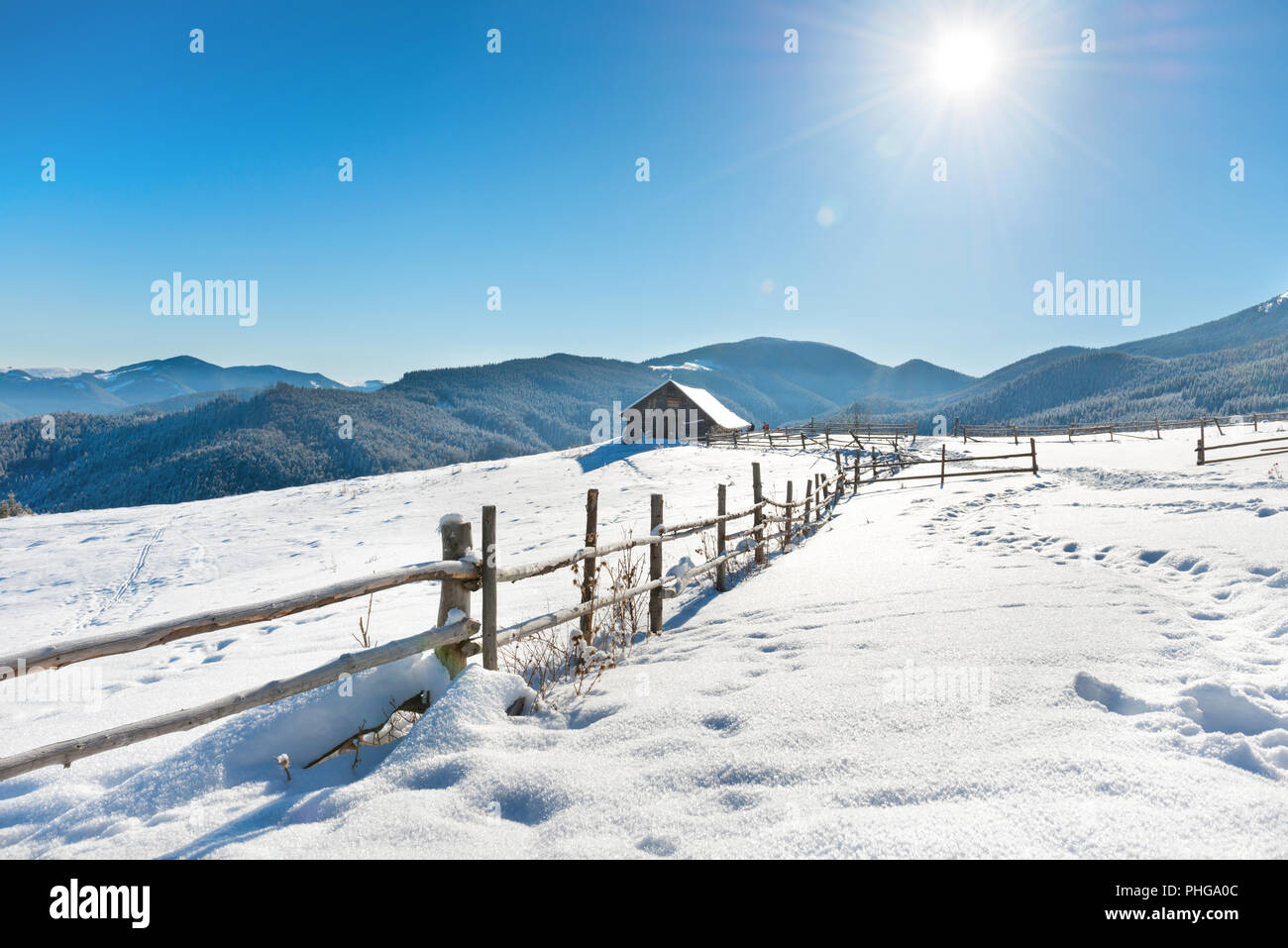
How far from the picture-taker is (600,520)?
14.3 meters

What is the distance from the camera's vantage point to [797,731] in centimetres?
313

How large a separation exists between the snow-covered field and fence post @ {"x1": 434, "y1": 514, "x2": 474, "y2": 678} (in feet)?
0.40

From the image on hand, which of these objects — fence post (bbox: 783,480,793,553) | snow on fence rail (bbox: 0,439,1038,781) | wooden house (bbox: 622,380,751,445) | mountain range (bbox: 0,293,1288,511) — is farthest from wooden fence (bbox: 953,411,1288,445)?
snow on fence rail (bbox: 0,439,1038,781)

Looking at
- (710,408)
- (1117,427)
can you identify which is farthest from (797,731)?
(1117,427)

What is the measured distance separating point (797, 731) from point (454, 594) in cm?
238

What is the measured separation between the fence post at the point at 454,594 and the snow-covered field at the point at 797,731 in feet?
0.40

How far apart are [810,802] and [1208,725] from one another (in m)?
2.27

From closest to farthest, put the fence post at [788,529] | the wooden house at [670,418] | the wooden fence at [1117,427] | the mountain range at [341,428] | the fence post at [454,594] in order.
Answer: the fence post at [454,594] < the fence post at [788,529] < the wooden house at [670,418] < the wooden fence at [1117,427] < the mountain range at [341,428]

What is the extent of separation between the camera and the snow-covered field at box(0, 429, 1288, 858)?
2293 mm

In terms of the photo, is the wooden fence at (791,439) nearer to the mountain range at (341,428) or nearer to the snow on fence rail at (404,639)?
the snow on fence rail at (404,639)

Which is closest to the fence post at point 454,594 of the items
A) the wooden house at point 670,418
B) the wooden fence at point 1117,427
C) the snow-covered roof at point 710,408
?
the wooden house at point 670,418

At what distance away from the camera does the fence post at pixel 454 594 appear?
388 cm

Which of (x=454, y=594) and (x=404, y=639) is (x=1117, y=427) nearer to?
(x=454, y=594)
